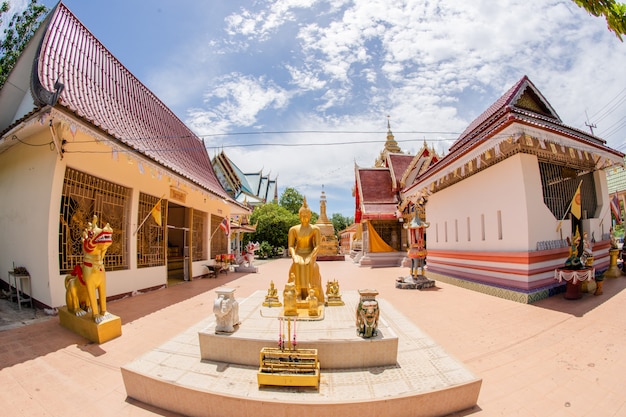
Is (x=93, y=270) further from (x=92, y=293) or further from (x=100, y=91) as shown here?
(x=100, y=91)

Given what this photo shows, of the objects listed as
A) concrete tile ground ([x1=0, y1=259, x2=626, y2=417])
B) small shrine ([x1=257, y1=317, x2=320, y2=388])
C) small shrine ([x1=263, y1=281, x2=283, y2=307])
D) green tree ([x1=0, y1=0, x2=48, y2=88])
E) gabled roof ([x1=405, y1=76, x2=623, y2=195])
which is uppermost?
green tree ([x1=0, y1=0, x2=48, y2=88])

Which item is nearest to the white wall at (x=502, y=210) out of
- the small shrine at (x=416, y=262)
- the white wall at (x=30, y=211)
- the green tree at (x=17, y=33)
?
the small shrine at (x=416, y=262)

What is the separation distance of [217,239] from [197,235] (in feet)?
7.87

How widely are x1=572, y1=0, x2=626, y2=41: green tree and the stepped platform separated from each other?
316 cm

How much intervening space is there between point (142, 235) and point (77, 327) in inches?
168

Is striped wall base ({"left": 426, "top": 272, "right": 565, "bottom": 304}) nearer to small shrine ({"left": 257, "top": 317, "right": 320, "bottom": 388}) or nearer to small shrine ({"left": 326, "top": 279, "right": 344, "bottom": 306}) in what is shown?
small shrine ({"left": 326, "top": 279, "right": 344, "bottom": 306})

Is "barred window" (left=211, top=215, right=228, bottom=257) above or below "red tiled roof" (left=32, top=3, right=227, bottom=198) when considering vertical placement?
below

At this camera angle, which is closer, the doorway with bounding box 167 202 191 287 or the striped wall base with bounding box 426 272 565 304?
the striped wall base with bounding box 426 272 565 304

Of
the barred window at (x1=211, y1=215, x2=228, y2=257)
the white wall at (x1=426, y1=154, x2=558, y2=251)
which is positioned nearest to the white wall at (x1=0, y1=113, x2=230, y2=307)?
the barred window at (x1=211, y1=215, x2=228, y2=257)

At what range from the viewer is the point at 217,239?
49.2 ft

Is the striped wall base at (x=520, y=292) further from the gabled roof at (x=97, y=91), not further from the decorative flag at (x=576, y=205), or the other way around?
the gabled roof at (x=97, y=91)

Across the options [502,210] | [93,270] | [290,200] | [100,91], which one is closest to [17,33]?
[100,91]

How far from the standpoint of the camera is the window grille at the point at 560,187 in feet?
25.1

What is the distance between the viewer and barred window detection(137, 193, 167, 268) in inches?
337
